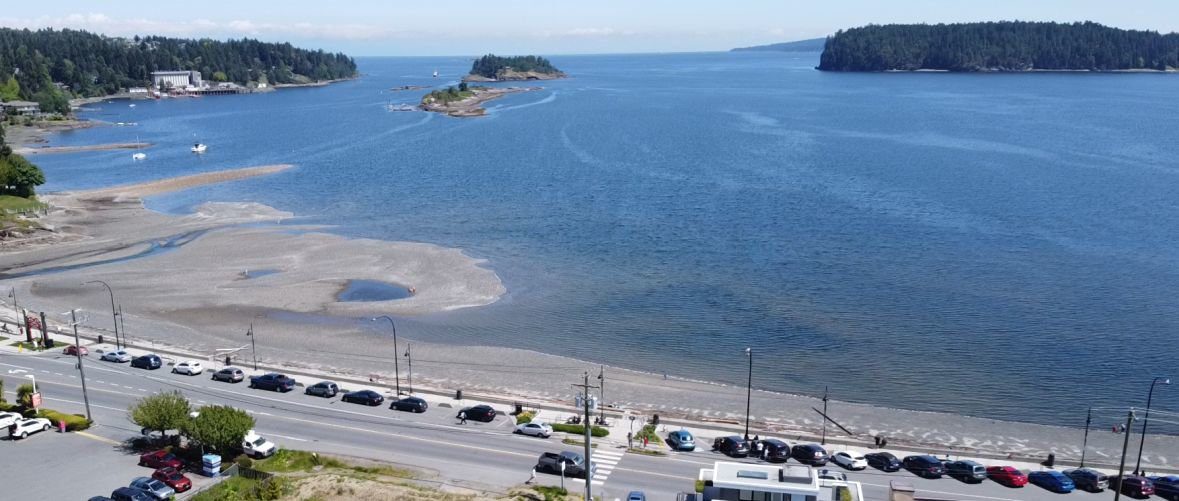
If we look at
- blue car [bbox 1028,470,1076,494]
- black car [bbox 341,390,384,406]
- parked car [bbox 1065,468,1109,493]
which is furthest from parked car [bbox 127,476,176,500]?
parked car [bbox 1065,468,1109,493]

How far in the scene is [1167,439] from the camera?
165 ft

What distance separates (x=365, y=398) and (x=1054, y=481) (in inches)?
1422

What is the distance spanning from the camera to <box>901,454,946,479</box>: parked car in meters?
40.6

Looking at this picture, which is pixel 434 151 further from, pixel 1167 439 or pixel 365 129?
pixel 1167 439

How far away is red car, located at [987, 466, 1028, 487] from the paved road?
16.0 inches

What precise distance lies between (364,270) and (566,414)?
40323 mm

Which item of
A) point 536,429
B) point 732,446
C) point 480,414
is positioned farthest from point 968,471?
point 480,414

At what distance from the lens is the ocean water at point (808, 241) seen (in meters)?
60.7

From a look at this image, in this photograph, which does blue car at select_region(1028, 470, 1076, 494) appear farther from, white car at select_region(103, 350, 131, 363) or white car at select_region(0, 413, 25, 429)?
white car at select_region(103, 350, 131, 363)

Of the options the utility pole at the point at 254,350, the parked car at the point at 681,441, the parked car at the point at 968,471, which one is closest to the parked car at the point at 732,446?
the parked car at the point at 681,441

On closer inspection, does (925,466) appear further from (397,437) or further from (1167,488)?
(397,437)

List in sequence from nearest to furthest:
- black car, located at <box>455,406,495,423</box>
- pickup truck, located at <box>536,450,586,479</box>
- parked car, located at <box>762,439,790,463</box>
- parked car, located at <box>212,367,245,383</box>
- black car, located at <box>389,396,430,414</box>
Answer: pickup truck, located at <box>536,450,586,479</box> < parked car, located at <box>762,439,790,463</box> < black car, located at <box>455,406,495,423</box> < black car, located at <box>389,396,430,414</box> < parked car, located at <box>212,367,245,383</box>

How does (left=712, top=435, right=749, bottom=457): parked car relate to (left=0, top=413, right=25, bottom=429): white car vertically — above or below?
below

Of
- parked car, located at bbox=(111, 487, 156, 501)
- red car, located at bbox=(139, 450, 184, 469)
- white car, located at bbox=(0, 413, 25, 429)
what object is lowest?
red car, located at bbox=(139, 450, 184, 469)
